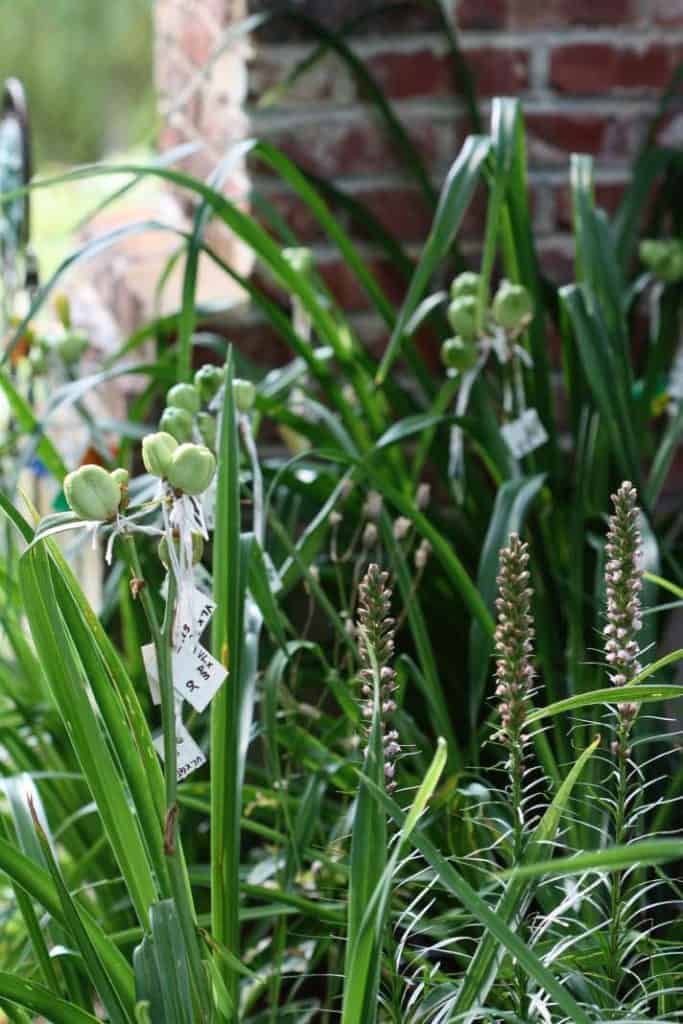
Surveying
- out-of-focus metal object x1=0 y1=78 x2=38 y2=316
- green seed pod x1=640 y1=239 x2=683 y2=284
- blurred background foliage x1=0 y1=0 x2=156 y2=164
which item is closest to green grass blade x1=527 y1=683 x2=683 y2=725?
green seed pod x1=640 y1=239 x2=683 y2=284

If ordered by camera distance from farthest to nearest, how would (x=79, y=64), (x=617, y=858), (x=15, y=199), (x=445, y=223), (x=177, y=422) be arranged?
(x=79, y=64), (x=15, y=199), (x=445, y=223), (x=177, y=422), (x=617, y=858)

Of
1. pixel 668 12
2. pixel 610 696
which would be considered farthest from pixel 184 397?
pixel 668 12

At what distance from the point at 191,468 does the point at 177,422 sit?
0.26 meters

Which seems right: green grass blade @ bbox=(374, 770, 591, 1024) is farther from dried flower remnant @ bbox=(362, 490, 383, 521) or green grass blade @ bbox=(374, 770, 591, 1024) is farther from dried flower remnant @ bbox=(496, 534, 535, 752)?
dried flower remnant @ bbox=(362, 490, 383, 521)

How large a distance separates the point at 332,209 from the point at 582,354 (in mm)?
502

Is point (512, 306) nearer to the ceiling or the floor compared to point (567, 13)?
nearer to the floor

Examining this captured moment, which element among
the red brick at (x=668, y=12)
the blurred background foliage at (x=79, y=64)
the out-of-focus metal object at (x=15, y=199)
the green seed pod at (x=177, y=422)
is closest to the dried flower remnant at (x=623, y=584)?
the green seed pod at (x=177, y=422)

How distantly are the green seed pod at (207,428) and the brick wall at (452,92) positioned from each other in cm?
64

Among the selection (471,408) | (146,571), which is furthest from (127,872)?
(471,408)

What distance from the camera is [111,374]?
1193 millimetres

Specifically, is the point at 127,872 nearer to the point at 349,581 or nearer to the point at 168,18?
the point at 349,581

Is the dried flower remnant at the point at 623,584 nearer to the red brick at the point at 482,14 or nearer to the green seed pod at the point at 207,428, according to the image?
the green seed pod at the point at 207,428

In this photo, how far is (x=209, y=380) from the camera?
980 mm

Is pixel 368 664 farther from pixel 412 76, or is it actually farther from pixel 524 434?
pixel 412 76
